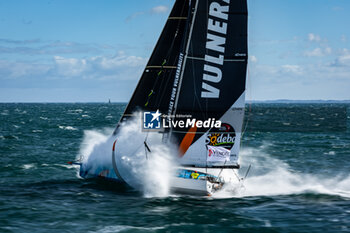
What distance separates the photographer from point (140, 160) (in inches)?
744

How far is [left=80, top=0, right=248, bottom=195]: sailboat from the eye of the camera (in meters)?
17.5

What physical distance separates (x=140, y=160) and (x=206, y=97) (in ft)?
12.7

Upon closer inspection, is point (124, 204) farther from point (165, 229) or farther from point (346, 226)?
point (346, 226)

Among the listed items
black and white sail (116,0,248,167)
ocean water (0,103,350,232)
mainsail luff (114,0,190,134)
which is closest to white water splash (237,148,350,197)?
ocean water (0,103,350,232)

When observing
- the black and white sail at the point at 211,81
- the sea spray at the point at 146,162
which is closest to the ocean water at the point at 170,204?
the sea spray at the point at 146,162

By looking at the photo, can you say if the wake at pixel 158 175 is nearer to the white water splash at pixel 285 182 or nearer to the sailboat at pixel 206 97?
the white water splash at pixel 285 182

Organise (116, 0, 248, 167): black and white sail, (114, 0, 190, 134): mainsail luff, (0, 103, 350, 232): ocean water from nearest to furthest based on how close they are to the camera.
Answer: (0, 103, 350, 232): ocean water, (116, 0, 248, 167): black and white sail, (114, 0, 190, 134): mainsail luff

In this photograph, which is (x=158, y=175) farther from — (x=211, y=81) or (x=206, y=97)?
(x=211, y=81)

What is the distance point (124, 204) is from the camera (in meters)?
17.7

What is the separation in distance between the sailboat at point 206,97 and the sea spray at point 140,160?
1.09 ft

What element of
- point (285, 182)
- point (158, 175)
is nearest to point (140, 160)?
point (158, 175)

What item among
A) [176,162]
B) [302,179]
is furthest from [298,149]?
[176,162]

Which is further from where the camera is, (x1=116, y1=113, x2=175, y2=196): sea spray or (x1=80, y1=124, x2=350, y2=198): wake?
(x1=80, y1=124, x2=350, y2=198): wake

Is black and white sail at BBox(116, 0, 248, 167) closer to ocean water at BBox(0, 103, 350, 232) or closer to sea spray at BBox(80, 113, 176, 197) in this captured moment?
sea spray at BBox(80, 113, 176, 197)
